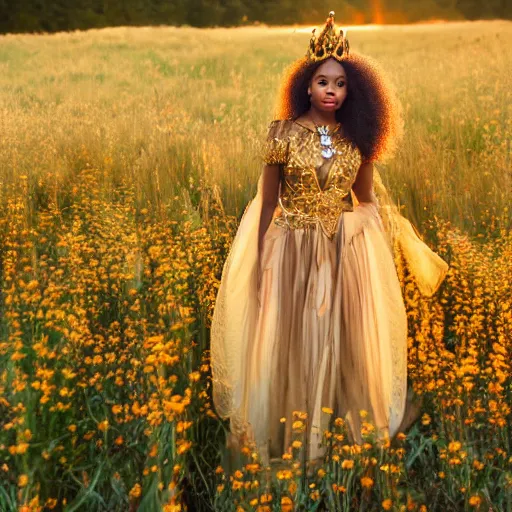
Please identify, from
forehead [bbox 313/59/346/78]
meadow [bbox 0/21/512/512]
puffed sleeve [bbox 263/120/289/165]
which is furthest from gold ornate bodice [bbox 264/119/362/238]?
meadow [bbox 0/21/512/512]

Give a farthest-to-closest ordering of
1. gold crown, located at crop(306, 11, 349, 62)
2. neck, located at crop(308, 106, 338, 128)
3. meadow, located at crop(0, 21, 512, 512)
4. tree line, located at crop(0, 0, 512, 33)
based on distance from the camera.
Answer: tree line, located at crop(0, 0, 512, 33), neck, located at crop(308, 106, 338, 128), gold crown, located at crop(306, 11, 349, 62), meadow, located at crop(0, 21, 512, 512)

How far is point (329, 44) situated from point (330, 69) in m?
0.08

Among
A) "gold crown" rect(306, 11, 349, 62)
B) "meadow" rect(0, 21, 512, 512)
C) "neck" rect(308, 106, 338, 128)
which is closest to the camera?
"meadow" rect(0, 21, 512, 512)

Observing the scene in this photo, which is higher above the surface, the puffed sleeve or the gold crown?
the gold crown

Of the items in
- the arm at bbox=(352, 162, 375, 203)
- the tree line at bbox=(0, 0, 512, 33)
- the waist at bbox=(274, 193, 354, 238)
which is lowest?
the waist at bbox=(274, 193, 354, 238)

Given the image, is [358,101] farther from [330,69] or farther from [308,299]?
[308,299]

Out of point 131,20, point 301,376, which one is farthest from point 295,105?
point 131,20

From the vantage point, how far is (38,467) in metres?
1.98

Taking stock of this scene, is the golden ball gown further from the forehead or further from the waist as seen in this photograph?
the forehead

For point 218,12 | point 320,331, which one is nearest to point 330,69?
point 320,331

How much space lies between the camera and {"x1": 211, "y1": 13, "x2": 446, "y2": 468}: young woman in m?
2.29

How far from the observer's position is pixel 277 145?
2254 mm

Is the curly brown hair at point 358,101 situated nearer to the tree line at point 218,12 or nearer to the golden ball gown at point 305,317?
the golden ball gown at point 305,317

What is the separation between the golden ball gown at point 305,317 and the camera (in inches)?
90.1
